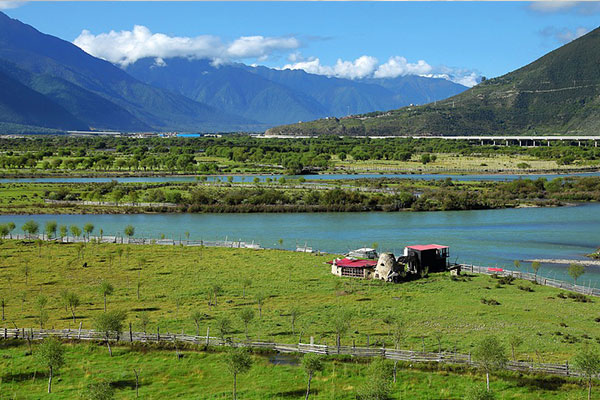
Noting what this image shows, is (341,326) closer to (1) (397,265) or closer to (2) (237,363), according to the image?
(2) (237,363)

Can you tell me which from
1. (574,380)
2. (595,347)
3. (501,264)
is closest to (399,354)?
(574,380)

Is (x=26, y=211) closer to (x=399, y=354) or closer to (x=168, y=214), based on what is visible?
(x=168, y=214)

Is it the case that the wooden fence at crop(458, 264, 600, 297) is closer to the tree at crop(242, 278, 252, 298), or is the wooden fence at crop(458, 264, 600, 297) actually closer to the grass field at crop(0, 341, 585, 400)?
the grass field at crop(0, 341, 585, 400)

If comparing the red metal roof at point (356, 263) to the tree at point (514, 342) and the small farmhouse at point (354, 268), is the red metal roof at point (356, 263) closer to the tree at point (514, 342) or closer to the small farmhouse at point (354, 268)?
the small farmhouse at point (354, 268)

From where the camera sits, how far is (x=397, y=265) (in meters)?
39.4

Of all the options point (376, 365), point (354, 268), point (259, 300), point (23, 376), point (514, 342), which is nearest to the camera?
point (376, 365)

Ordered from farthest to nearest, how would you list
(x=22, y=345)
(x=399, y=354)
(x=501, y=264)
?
(x=501, y=264) < (x=22, y=345) < (x=399, y=354)

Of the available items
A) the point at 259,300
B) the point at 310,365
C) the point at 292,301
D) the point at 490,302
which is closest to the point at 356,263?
the point at 292,301

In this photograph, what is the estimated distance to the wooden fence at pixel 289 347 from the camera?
2462cm

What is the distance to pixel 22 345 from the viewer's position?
27.7 m

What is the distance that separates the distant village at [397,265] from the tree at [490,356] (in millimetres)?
14462

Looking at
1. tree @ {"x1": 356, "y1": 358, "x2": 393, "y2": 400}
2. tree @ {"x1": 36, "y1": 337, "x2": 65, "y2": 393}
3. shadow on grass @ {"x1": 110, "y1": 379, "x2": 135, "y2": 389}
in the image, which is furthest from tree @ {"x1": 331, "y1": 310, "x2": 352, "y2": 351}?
tree @ {"x1": 36, "y1": 337, "x2": 65, "y2": 393}

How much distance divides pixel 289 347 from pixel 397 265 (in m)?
14.4

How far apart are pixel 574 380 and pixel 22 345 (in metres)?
22.3
